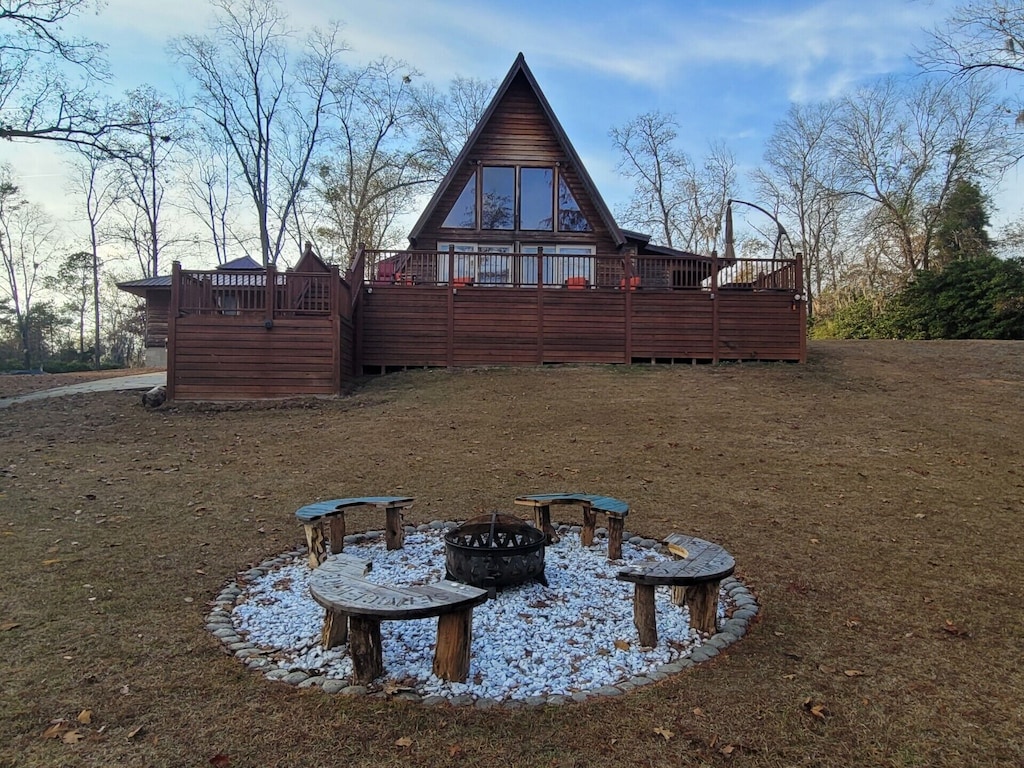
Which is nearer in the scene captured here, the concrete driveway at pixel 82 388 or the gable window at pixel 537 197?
the concrete driveway at pixel 82 388

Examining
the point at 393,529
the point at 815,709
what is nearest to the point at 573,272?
the point at 393,529

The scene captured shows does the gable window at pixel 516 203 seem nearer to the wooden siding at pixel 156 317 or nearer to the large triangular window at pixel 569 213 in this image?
the large triangular window at pixel 569 213

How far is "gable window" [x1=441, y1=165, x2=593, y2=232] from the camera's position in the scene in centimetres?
1709

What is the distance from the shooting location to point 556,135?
17.2 metres

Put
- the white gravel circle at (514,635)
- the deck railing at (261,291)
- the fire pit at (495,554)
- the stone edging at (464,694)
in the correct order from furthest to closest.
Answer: the deck railing at (261,291) → the fire pit at (495,554) → the white gravel circle at (514,635) → the stone edging at (464,694)

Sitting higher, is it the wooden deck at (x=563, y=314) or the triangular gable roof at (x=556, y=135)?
the triangular gable roof at (x=556, y=135)

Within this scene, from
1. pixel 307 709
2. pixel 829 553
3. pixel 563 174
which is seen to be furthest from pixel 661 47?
pixel 307 709

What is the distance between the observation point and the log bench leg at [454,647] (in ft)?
9.96

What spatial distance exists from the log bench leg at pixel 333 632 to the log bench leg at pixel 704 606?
6.75ft

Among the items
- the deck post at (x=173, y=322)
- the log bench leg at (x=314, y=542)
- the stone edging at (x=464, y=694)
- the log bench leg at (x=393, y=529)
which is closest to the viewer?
the stone edging at (x=464, y=694)

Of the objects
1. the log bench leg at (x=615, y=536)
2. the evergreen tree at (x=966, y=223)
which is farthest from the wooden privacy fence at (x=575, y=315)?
the evergreen tree at (x=966, y=223)

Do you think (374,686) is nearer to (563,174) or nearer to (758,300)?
(758,300)

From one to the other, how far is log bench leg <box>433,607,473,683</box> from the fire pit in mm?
872

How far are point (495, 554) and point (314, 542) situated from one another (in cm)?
161
